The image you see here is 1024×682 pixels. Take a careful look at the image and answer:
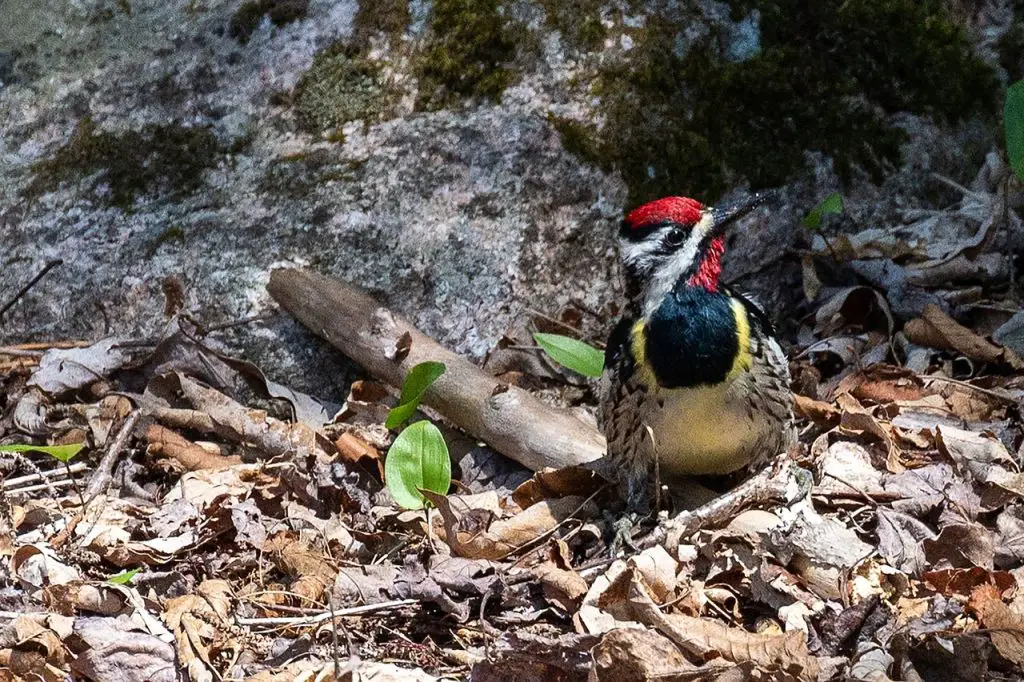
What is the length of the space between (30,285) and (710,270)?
2793mm

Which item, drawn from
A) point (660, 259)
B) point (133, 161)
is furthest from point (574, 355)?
point (133, 161)

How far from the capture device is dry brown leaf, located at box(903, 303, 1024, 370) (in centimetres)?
431

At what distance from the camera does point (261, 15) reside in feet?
17.6

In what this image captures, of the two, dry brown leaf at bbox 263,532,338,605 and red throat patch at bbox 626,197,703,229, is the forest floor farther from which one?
red throat patch at bbox 626,197,703,229

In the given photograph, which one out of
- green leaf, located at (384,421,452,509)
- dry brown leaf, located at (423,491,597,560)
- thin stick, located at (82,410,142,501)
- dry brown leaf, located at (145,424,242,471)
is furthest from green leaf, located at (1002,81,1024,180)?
thin stick, located at (82,410,142,501)

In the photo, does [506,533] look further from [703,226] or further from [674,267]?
[703,226]

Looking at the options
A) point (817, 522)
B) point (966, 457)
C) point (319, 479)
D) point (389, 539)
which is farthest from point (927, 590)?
point (319, 479)

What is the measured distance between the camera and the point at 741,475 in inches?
156

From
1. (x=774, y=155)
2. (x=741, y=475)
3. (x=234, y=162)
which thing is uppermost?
(x=234, y=162)

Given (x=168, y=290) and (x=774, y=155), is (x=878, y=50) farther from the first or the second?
(x=168, y=290)

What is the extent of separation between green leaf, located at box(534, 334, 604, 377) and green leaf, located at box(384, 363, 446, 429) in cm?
41

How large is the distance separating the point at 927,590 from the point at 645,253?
1317mm

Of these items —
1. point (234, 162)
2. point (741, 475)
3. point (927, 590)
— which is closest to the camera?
point (927, 590)

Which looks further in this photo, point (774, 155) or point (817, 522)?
point (774, 155)
